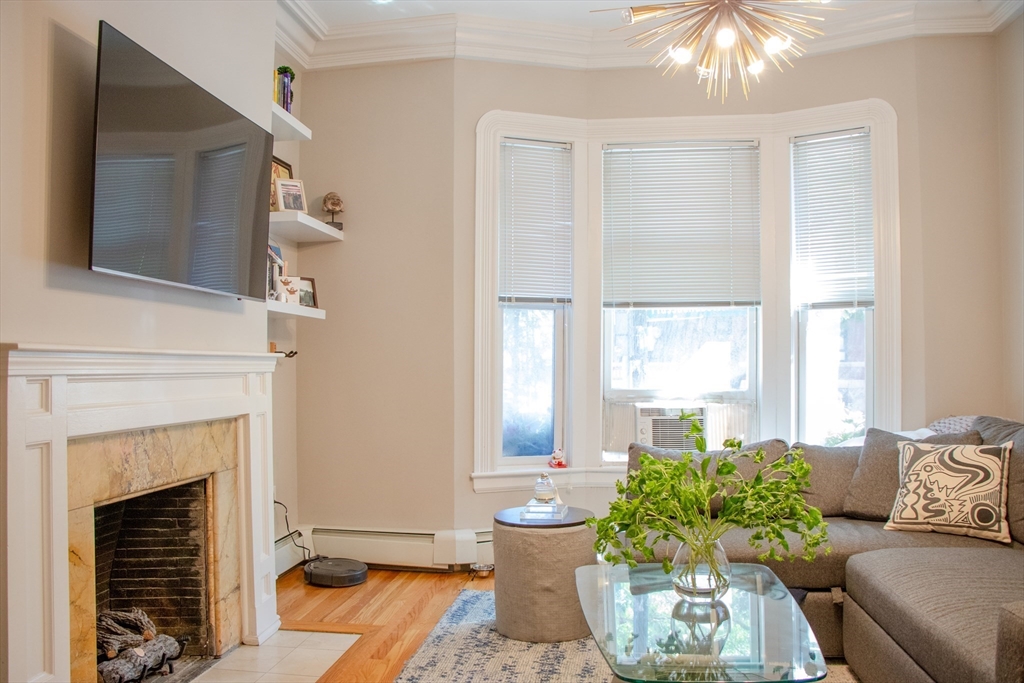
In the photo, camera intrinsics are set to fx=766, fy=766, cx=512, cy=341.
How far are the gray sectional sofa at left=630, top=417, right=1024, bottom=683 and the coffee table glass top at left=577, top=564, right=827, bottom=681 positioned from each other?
0.35 metres

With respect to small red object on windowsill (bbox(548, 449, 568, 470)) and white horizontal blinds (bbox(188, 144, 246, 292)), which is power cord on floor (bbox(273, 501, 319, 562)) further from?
white horizontal blinds (bbox(188, 144, 246, 292))

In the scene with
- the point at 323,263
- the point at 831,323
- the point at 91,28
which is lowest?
the point at 831,323

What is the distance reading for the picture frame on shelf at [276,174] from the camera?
145 inches

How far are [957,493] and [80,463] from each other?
305 cm

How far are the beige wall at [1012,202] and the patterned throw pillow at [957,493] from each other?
925 millimetres

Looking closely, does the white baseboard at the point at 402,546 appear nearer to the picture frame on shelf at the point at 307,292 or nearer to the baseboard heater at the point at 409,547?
the baseboard heater at the point at 409,547

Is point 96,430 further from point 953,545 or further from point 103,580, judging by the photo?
point 953,545

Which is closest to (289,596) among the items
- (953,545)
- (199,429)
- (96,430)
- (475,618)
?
(475,618)

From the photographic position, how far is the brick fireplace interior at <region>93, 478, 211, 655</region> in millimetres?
2809

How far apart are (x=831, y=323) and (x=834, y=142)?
973 millimetres

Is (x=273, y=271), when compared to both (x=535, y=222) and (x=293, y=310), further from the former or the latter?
(x=535, y=222)

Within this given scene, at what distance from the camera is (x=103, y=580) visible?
277 centimetres

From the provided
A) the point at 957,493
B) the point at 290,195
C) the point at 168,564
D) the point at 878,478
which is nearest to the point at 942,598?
the point at 957,493

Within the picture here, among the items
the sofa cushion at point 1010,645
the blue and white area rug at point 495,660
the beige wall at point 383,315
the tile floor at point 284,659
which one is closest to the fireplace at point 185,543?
the tile floor at point 284,659
